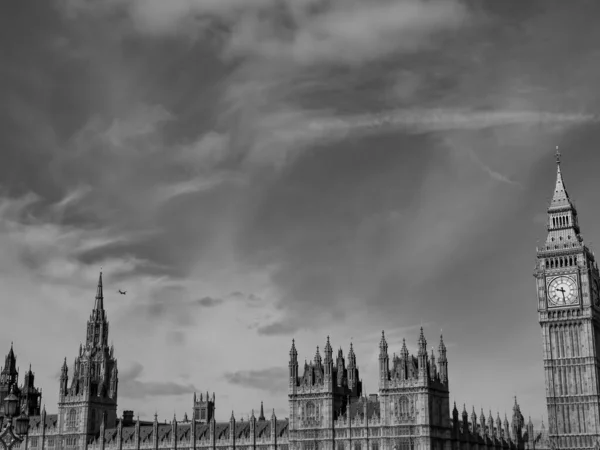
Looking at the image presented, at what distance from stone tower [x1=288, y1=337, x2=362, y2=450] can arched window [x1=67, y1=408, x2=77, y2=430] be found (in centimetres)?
5228

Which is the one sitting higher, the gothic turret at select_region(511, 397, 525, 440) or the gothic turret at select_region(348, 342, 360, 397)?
the gothic turret at select_region(348, 342, 360, 397)

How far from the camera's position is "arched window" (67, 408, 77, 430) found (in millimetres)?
164000

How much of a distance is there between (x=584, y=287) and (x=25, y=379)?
367 ft

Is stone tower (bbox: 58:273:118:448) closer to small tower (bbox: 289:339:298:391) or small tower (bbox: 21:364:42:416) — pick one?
small tower (bbox: 21:364:42:416)

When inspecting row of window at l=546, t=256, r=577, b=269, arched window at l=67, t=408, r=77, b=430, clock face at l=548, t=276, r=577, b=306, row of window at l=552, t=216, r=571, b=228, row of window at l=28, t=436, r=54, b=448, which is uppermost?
row of window at l=552, t=216, r=571, b=228

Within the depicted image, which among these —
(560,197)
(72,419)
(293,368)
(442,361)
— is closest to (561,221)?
(560,197)

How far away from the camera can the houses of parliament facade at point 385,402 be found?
404 feet

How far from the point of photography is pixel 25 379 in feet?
608

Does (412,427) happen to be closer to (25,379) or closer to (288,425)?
(288,425)

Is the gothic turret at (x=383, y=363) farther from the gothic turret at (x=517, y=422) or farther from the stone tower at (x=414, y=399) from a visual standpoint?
the gothic turret at (x=517, y=422)

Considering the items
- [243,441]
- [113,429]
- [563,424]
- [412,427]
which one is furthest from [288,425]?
[563,424]

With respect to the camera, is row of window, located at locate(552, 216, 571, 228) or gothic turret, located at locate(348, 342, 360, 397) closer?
gothic turret, located at locate(348, 342, 360, 397)

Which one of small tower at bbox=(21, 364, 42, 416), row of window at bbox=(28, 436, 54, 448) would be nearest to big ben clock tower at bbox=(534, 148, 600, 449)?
row of window at bbox=(28, 436, 54, 448)

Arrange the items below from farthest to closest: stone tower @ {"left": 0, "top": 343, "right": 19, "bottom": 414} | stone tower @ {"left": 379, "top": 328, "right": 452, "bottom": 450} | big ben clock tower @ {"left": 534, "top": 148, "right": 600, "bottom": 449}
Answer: stone tower @ {"left": 0, "top": 343, "right": 19, "bottom": 414}, big ben clock tower @ {"left": 534, "top": 148, "right": 600, "bottom": 449}, stone tower @ {"left": 379, "top": 328, "right": 452, "bottom": 450}
